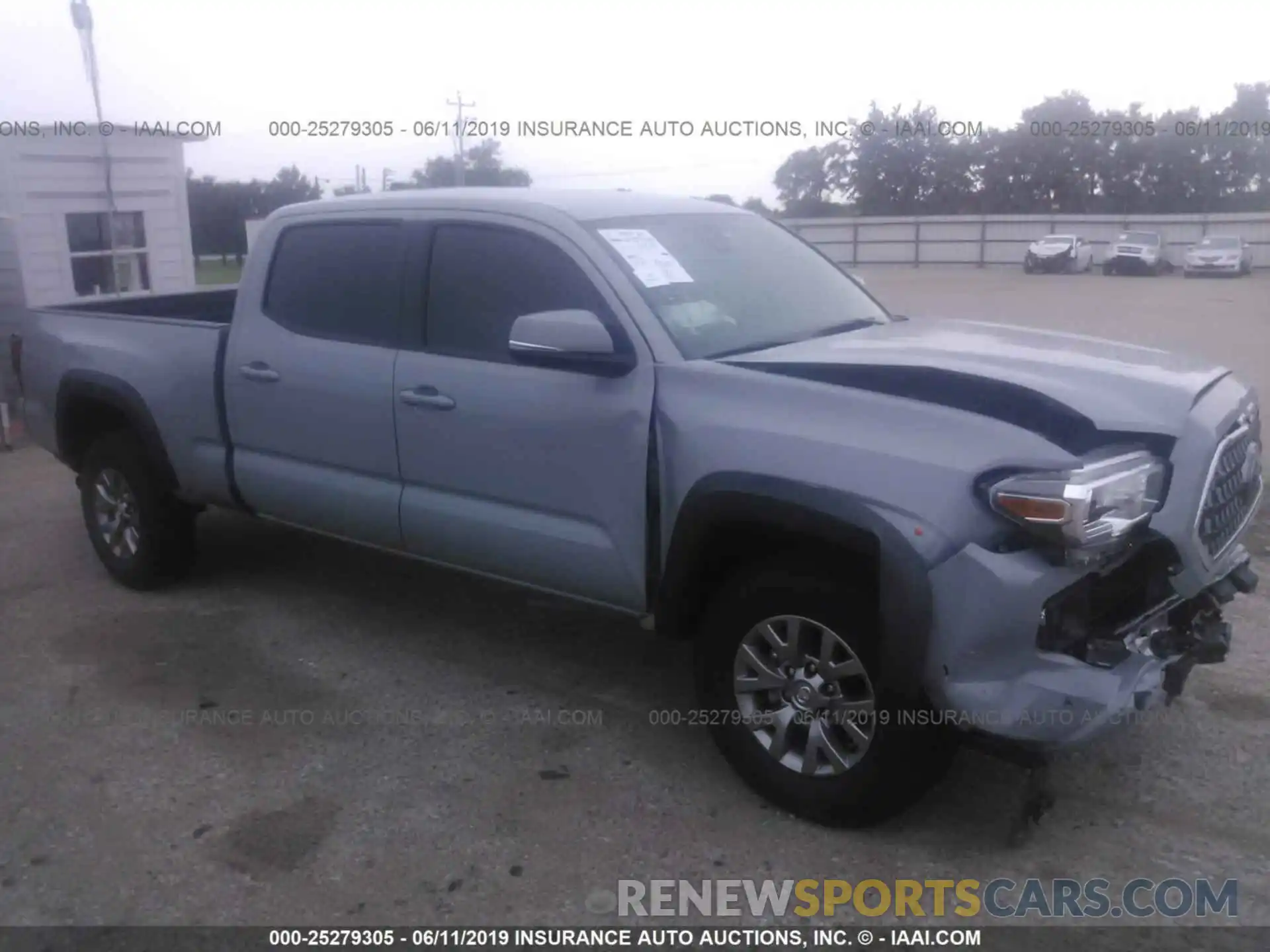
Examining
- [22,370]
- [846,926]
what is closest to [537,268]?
[846,926]

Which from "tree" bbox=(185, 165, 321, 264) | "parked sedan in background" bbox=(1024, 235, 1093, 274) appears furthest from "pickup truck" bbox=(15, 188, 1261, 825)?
"parked sedan in background" bbox=(1024, 235, 1093, 274)

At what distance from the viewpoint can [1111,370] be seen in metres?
3.66

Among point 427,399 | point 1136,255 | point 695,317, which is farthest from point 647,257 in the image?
point 1136,255

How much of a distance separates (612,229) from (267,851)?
92.9 inches

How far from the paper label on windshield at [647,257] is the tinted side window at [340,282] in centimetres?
97

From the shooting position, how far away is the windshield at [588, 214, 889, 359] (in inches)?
160

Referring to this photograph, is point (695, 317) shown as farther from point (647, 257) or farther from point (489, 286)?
point (489, 286)

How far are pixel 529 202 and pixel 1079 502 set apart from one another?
2302mm

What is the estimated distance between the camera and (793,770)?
3627mm

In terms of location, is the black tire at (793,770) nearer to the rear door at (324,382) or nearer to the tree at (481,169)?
the rear door at (324,382)

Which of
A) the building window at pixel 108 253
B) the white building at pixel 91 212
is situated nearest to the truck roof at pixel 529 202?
the white building at pixel 91 212

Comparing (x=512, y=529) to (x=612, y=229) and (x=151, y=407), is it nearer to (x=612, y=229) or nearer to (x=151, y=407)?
(x=612, y=229)

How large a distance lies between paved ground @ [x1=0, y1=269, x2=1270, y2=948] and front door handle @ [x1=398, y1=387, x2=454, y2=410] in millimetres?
1157

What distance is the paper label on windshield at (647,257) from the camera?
4.09 m
